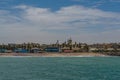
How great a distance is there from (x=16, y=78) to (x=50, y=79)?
5.00 metres

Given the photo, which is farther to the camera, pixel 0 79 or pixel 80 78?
pixel 80 78

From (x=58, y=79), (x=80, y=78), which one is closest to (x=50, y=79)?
(x=58, y=79)

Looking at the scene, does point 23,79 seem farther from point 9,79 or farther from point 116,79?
point 116,79

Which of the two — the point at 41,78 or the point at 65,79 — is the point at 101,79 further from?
the point at 41,78

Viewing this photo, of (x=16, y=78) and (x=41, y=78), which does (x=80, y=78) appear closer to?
(x=41, y=78)

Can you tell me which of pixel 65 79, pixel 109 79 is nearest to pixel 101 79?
pixel 109 79

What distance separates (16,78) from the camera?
54469mm

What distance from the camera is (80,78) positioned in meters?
55.9

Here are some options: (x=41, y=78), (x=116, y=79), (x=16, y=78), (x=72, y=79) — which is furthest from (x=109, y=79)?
(x=16, y=78)

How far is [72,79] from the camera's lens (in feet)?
179

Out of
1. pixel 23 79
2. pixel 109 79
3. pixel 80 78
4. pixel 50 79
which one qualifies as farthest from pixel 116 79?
pixel 23 79

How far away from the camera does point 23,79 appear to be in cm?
5300

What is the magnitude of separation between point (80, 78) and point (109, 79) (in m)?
4.34

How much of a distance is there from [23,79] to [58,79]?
5.06 meters
